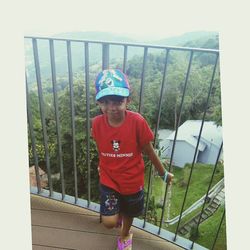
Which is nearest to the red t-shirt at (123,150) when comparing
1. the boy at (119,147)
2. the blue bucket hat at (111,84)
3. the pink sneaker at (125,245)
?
the boy at (119,147)

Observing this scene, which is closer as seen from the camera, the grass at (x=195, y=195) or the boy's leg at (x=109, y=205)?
the boy's leg at (x=109, y=205)

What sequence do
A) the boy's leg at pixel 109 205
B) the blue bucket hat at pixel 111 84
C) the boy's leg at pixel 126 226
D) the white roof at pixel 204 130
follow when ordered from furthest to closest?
the white roof at pixel 204 130
the boy's leg at pixel 126 226
the boy's leg at pixel 109 205
the blue bucket hat at pixel 111 84

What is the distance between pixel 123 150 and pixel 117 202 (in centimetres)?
30

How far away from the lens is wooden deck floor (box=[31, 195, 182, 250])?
182 centimetres

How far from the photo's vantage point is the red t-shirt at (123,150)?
57.7 inches

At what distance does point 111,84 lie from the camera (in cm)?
138

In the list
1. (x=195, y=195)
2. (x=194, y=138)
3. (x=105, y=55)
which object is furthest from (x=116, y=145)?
(x=195, y=195)

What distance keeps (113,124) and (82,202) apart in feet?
2.87

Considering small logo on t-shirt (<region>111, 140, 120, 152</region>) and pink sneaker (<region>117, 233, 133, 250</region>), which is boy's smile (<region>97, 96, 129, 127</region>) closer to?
small logo on t-shirt (<region>111, 140, 120, 152</region>)

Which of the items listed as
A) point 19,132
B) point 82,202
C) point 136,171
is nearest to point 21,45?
point 19,132

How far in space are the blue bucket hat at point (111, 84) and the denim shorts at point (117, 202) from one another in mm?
497

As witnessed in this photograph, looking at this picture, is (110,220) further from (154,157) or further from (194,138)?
(194,138)

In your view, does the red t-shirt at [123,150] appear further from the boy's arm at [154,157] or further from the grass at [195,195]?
the grass at [195,195]

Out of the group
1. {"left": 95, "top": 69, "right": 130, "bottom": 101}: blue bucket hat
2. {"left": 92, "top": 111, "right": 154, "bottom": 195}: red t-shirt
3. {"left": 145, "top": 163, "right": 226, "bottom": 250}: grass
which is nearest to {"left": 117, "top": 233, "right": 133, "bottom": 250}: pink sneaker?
{"left": 92, "top": 111, "right": 154, "bottom": 195}: red t-shirt
